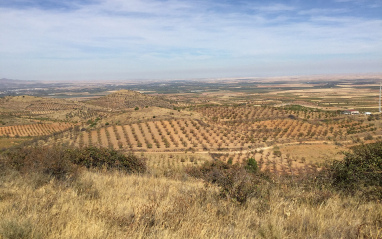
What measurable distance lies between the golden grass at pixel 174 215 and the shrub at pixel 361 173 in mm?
714

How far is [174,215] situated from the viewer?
3.74 metres

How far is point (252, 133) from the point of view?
29188mm

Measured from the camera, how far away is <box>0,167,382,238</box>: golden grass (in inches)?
124

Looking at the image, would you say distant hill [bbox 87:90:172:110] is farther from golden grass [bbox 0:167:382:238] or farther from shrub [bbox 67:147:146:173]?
golden grass [bbox 0:167:382:238]

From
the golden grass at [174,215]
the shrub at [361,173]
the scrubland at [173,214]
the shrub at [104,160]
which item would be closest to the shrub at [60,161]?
the shrub at [104,160]

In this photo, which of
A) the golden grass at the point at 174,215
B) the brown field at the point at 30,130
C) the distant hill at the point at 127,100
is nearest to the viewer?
the golden grass at the point at 174,215

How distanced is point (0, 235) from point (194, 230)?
95.7 inches

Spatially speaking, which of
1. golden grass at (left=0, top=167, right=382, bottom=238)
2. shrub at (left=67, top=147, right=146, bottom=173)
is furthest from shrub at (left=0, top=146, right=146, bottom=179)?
golden grass at (left=0, top=167, right=382, bottom=238)

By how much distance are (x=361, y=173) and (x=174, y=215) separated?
5393 millimetres

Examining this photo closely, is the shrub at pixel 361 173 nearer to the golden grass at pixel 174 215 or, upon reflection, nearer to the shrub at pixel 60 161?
the golden grass at pixel 174 215

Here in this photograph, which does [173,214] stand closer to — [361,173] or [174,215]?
[174,215]

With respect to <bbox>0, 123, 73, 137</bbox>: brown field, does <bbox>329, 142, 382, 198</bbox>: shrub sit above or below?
above

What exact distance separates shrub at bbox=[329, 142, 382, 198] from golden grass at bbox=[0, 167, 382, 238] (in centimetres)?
71

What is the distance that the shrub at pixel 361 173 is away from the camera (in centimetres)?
568
